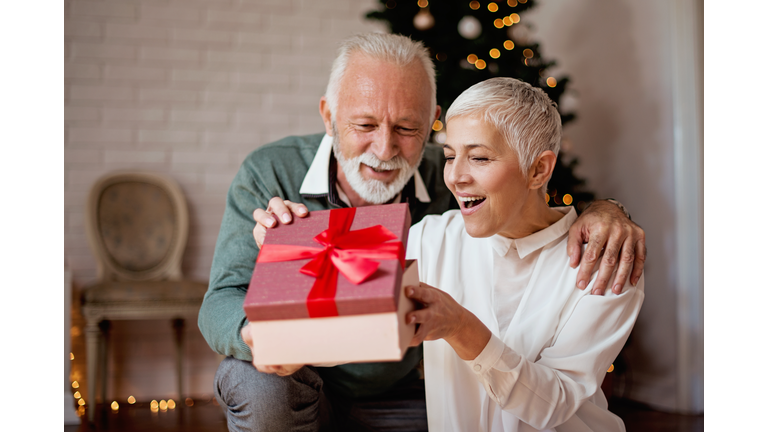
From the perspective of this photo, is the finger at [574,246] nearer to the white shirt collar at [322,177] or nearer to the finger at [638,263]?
the finger at [638,263]

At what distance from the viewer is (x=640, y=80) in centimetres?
307

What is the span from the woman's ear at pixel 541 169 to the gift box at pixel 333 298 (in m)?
0.42

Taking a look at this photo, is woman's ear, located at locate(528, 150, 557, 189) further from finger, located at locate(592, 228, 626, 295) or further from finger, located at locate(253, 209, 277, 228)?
finger, located at locate(253, 209, 277, 228)

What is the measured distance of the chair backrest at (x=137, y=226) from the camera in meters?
3.21

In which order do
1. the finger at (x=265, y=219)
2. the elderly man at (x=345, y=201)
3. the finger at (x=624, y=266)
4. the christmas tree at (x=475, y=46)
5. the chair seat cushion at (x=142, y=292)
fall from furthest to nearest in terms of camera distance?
the chair seat cushion at (x=142, y=292) < the christmas tree at (x=475, y=46) < the elderly man at (x=345, y=201) < the finger at (x=624, y=266) < the finger at (x=265, y=219)

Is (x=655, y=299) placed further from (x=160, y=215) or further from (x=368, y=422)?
(x=160, y=215)

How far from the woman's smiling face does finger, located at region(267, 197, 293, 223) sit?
1.23 ft

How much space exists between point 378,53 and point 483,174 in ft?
1.87

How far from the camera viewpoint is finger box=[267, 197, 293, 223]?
102 cm

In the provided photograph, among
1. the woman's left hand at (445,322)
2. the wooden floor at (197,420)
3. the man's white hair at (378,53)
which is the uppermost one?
the man's white hair at (378,53)

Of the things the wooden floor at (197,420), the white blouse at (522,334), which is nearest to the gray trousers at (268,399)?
→ the white blouse at (522,334)

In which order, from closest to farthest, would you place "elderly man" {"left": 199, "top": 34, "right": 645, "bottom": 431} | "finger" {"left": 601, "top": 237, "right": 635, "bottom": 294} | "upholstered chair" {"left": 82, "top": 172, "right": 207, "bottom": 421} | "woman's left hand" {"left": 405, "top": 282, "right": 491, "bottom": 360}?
"woman's left hand" {"left": 405, "top": 282, "right": 491, "bottom": 360} → "finger" {"left": 601, "top": 237, "right": 635, "bottom": 294} → "elderly man" {"left": 199, "top": 34, "right": 645, "bottom": 431} → "upholstered chair" {"left": 82, "top": 172, "right": 207, "bottom": 421}

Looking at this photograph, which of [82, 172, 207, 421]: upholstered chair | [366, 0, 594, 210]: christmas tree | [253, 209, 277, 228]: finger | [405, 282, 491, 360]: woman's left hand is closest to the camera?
[405, 282, 491, 360]: woman's left hand

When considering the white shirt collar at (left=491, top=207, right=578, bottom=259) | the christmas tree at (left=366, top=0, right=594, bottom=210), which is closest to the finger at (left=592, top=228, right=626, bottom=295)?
the white shirt collar at (left=491, top=207, right=578, bottom=259)
